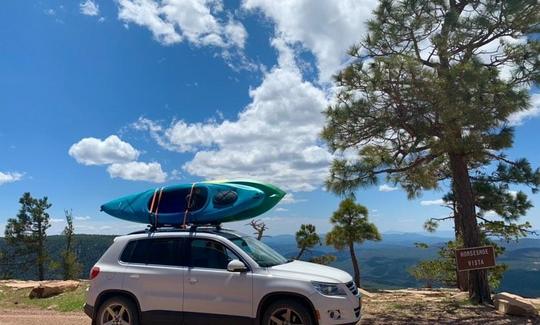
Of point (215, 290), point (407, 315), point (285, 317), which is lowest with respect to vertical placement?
point (407, 315)

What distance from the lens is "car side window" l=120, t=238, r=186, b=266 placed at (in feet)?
27.0

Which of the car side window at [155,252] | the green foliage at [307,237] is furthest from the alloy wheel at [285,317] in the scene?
the green foliage at [307,237]

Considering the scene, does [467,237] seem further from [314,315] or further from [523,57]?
[314,315]

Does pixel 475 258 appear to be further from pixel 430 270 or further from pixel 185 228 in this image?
pixel 430 270

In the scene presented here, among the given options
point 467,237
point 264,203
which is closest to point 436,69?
point 467,237

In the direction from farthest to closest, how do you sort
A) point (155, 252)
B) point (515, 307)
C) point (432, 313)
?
point (432, 313)
point (515, 307)
point (155, 252)

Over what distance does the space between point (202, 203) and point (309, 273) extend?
2.43 meters

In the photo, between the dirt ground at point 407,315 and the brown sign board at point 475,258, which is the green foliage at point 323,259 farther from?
the brown sign board at point 475,258

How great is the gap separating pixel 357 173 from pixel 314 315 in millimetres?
6136

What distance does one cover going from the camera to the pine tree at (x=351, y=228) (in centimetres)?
3353

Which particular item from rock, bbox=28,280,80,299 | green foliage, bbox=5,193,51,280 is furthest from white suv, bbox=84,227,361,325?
green foliage, bbox=5,193,51,280

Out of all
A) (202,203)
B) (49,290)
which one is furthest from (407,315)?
(49,290)

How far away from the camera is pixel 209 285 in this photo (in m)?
7.74

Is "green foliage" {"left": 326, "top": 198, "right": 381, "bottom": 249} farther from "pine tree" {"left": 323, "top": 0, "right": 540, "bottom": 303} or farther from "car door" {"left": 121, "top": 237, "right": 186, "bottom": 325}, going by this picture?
"car door" {"left": 121, "top": 237, "right": 186, "bottom": 325}
